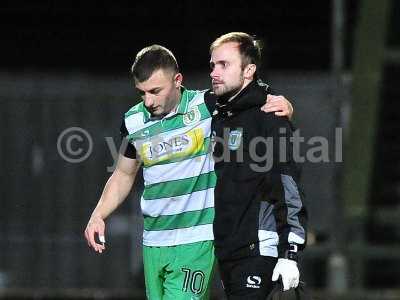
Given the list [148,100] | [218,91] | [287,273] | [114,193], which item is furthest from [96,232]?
[287,273]

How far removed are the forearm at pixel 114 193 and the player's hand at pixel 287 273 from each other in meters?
1.15

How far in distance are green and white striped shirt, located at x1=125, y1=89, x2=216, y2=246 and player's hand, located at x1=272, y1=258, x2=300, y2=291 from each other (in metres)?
0.61

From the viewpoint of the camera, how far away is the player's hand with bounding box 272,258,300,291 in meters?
5.53

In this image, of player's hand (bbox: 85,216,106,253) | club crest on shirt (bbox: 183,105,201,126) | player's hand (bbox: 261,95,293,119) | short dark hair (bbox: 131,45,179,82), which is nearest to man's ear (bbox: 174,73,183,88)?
short dark hair (bbox: 131,45,179,82)

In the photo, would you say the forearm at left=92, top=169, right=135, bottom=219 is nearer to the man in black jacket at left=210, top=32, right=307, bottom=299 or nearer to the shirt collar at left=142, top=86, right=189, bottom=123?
the shirt collar at left=142, top=86, right=189, bottom=123

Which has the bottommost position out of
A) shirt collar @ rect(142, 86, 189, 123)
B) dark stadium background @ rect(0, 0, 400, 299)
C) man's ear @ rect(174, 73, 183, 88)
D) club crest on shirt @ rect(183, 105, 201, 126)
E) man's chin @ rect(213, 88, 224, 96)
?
dark stadium background @ rect(0, 0, 400, 299)

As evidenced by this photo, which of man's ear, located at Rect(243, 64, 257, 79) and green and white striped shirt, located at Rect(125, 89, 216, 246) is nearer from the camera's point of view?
man's ear, located at Rect(243, 64, 257, 79)

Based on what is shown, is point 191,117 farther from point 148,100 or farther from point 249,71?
point 249,71

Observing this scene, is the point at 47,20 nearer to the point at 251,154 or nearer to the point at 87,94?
the point at 87,94

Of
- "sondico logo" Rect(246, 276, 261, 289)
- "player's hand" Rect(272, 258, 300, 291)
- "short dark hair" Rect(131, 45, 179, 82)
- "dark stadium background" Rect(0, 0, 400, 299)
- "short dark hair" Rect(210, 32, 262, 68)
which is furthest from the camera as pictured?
"dark stadium background" Rect(0, 0, 400, 299)

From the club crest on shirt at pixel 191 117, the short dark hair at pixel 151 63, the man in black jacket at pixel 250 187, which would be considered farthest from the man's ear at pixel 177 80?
the man in black jacket at pixel 250 187

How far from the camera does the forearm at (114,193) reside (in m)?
6.30

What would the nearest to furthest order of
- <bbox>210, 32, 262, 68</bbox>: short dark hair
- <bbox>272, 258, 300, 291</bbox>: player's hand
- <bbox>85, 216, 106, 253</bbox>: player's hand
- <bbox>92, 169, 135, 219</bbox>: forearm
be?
1. <bbox>272, 258, 300, 291</bbox>: player's hand
2. <bbox>210, 32, 262, 68</bbox>: short dark hair
3. <bbox>85, 216, 106, 253</bbox>: player's hand
4. <bbox>92, 169, 135, 219</bbox>: forearm

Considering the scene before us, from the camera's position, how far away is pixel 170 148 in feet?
20.0
